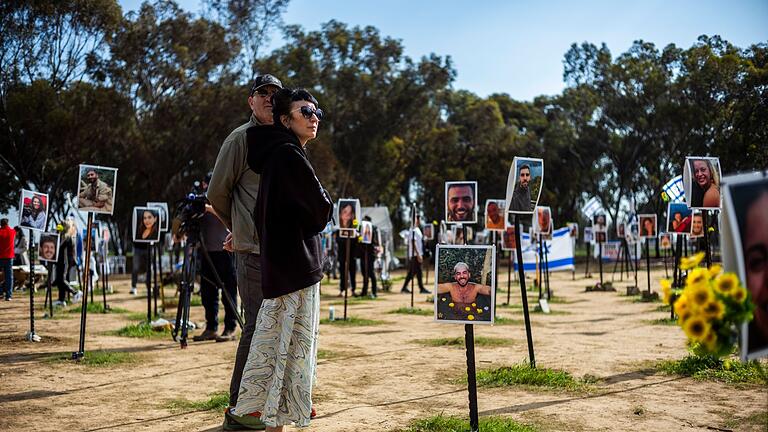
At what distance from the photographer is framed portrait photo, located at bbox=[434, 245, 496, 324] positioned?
481 centimetres

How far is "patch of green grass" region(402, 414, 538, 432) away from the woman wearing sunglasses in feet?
3.63

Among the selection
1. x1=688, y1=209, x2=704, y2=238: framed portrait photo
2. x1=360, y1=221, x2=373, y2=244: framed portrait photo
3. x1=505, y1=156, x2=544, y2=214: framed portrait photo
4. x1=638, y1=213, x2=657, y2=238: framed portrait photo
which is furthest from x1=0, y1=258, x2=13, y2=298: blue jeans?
x1=638, y1=213, x2=657, y2=238: framed portrait photo

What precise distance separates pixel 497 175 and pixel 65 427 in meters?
43.8

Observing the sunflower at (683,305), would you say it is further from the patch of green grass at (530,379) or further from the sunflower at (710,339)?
the patch of green grass at (530,379)

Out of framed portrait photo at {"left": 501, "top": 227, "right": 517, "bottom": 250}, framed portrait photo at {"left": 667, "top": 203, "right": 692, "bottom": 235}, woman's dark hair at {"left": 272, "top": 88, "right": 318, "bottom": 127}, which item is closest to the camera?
woman's dark hair at {"left": 272, "top": 88, "right": 318, "bottom": 127}

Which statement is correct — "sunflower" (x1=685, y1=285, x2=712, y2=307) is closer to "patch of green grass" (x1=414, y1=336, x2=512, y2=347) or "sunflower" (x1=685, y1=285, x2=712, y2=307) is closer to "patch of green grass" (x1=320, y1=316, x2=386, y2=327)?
"patch of green grass" (x1=414, y1=336, x2=512, y2=347)

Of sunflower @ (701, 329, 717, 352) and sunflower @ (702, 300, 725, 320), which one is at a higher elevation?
sunflower @ (702, 300, 725, 320)

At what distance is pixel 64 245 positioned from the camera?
50.7 ft

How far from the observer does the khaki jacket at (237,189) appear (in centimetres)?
481

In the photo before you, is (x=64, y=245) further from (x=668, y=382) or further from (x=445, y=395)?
(x=668, y=382)

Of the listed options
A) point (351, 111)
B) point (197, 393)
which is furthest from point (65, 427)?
point (351, 111)

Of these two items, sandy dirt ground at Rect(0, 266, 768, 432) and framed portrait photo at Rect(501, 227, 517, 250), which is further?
framed portrait photo at Rect(501, 227, 517, 250)

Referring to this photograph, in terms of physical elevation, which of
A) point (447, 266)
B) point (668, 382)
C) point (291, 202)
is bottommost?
point (668, 382)

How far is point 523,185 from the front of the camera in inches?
280
